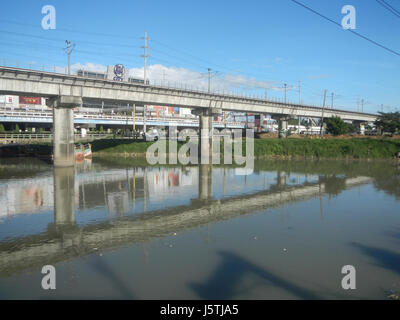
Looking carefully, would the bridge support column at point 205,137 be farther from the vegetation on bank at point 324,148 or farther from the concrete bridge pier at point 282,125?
the concrete bridge pier at point 282,125

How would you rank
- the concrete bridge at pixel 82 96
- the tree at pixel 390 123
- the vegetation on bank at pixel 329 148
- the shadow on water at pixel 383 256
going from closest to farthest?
the shadow on water at pixel 383 256 → the concrete bridge at pixel 82 96 → the vegetation on bank at pixel 329 148 → the tree at pixel 390 123

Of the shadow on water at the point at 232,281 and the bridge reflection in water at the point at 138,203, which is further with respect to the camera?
the bridge reflection in water at the point at 138,203

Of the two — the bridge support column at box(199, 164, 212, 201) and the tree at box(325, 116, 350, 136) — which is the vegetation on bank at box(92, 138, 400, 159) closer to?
the tree at box(325, 116, 350, 136)

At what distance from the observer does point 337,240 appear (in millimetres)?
11945

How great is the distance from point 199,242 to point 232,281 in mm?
3139

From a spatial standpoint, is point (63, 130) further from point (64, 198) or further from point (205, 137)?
point (205, 137)

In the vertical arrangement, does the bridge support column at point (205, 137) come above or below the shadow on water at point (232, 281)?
above

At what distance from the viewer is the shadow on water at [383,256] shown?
951 cm

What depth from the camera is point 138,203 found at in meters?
18.1

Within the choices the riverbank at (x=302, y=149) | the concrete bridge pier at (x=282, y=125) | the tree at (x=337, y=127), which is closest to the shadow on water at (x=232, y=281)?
the riverbank at (x=302, y=149)

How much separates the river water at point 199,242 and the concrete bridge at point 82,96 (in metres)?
14.1

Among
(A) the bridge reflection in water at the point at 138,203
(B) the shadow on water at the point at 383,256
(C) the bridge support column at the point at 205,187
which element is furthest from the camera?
(C) the bridge support column at the point at 205,187

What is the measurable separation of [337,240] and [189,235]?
5208 mm

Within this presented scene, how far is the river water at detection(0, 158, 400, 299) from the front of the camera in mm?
8312
